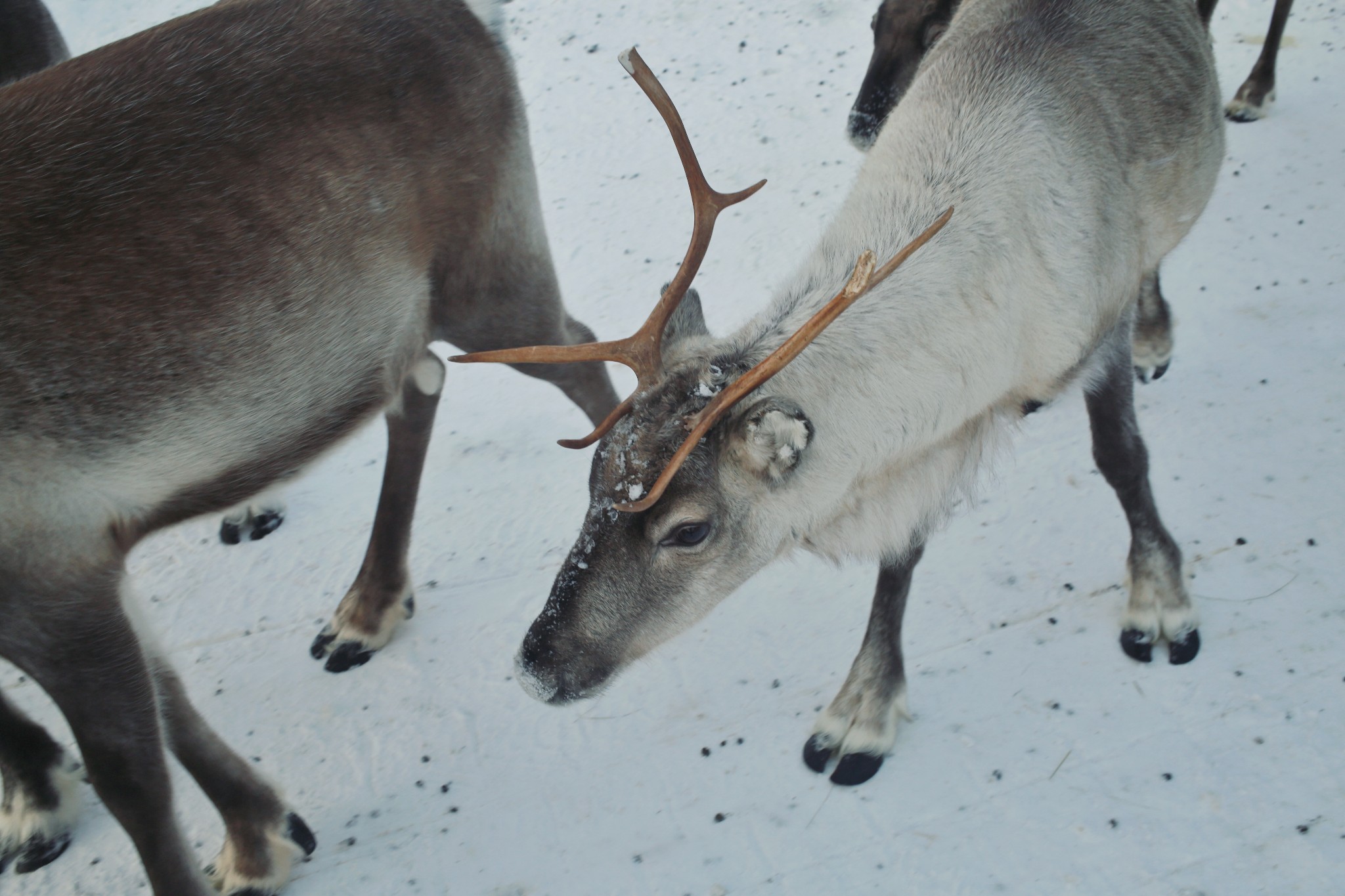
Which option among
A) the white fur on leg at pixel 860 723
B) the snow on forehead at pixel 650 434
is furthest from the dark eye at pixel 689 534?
the white fur on leg at pixel 860 723

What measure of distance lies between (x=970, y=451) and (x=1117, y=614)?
0.73 meters

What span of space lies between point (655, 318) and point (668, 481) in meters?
0.31

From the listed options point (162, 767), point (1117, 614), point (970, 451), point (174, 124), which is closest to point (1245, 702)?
point (1117, 614)

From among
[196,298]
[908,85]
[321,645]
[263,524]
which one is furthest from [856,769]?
[908,85]

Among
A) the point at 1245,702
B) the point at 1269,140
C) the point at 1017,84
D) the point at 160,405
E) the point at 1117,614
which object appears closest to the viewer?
the point at 160,405

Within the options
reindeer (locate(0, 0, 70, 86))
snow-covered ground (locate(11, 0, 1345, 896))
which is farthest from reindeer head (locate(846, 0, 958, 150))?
reindeer (locate(0, 0, 70, 86))

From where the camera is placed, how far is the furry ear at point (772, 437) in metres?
1.50

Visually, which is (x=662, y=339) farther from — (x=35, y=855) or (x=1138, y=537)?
(x=35, y=855)

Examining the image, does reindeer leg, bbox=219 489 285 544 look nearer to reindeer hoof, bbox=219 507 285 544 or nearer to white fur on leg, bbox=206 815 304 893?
reindeer hoof, bbox=219 507 285 544

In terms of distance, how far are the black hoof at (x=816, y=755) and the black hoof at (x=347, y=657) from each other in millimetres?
1157

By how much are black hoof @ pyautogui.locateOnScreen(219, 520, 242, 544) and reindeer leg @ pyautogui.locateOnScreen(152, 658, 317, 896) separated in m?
0.98

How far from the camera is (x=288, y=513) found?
2.98 metres

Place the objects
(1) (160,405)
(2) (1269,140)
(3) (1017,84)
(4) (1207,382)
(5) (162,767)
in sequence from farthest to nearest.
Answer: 1. (2) (1269,140)
2. (4) (1207,382)
3. (3) (1017,84)
4. (5) (162,767)
5. (1) (160,405)

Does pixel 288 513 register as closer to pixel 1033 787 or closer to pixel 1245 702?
pixel 1033 787
